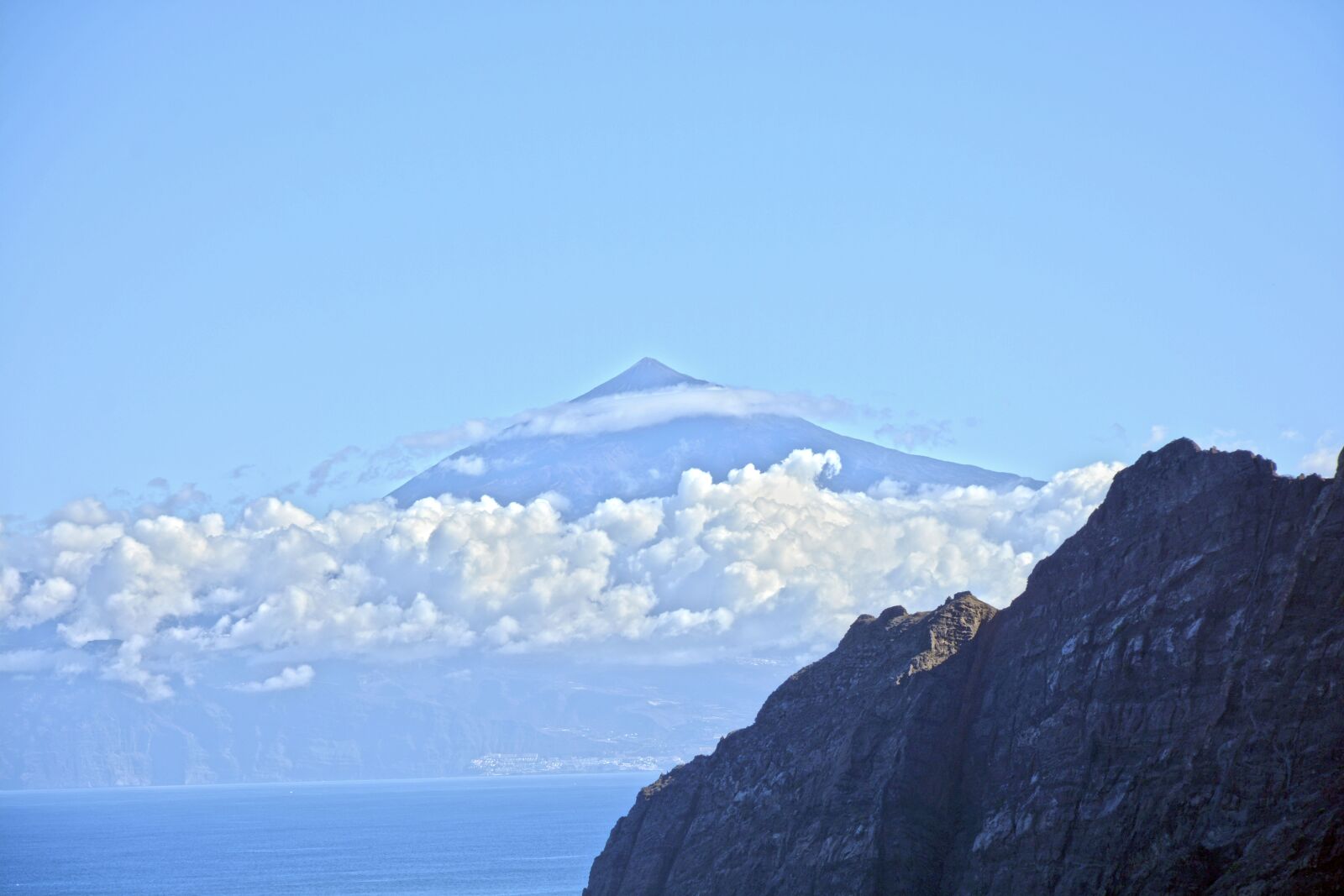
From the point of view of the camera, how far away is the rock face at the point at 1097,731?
66.6m

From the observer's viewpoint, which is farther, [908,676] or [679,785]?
[679,785]

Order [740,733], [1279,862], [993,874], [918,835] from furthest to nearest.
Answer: [740,733]
[918,835]
[993,874]
[1279,862]

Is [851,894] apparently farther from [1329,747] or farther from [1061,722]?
[1329,747]

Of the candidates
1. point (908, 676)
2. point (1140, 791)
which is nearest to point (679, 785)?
point (908, 676)

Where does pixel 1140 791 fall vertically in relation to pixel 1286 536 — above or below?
below

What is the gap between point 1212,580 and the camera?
241 ft

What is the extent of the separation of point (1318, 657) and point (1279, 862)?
881cm

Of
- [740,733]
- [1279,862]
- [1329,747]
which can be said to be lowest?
[1279,862]

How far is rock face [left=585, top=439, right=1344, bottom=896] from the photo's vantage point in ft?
219

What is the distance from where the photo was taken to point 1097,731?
74.9 meters

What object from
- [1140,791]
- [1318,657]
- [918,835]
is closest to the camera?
[1318,657]

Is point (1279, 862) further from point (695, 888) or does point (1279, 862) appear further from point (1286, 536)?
point (695, 888)

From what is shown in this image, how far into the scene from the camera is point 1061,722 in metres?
77.4

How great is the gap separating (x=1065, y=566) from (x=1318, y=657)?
18.2 meters
